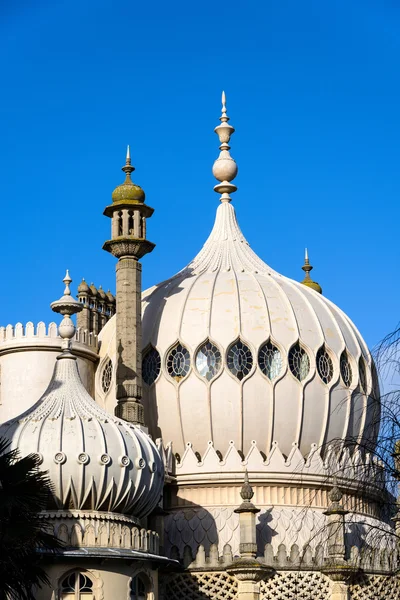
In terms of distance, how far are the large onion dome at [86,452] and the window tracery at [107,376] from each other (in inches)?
307

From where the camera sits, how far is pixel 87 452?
30.6 meters

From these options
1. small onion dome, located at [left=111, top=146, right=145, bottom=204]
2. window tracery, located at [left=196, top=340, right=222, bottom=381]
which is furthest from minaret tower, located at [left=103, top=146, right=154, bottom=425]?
window tracery, located at [left=196, top=340, right=222, bottom=381]

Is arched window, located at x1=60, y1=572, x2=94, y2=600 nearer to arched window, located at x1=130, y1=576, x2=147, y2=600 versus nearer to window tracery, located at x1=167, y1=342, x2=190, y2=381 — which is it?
arched window, located at x1=130, y1=576, x2=147, y2=600

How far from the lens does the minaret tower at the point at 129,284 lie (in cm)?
3756

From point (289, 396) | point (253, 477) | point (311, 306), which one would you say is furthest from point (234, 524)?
point (311, 306)

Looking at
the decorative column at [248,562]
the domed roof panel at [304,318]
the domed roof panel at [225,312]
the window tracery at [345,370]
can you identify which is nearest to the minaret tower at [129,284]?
the domed roof panel at [225,312]

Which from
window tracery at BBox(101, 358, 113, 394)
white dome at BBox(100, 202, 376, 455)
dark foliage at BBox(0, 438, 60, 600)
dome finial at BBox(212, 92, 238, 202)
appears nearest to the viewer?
dark foliage at BBox(0, 438, 60, 600)

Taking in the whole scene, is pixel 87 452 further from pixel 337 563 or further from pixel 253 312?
pixel 253 312

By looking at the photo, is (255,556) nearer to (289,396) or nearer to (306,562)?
(306,562)

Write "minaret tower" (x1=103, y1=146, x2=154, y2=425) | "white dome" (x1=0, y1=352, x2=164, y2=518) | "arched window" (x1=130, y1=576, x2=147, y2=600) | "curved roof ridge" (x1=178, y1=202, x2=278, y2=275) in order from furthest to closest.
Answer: "curved roof ridge" (x1=178, y1=202, x2=278, y2=275) < "minaret tower" (x1=103, y1=146, x2=154, y2=425) < "arched window" (x1=130, y1=576, x2=147, y2=600) < "white dome" (x1=0, y1=352, x2=164, y2=518)

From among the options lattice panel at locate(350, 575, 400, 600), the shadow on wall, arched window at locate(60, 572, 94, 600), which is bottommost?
arched window at locate(60, 572, 94, 600)

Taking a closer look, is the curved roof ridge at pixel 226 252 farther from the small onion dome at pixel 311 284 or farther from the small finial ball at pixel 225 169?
the small onion dome at pixel 311 284

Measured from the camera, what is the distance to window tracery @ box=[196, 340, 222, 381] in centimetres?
3919

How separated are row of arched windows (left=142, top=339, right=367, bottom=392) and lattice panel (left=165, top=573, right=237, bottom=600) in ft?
21.1
